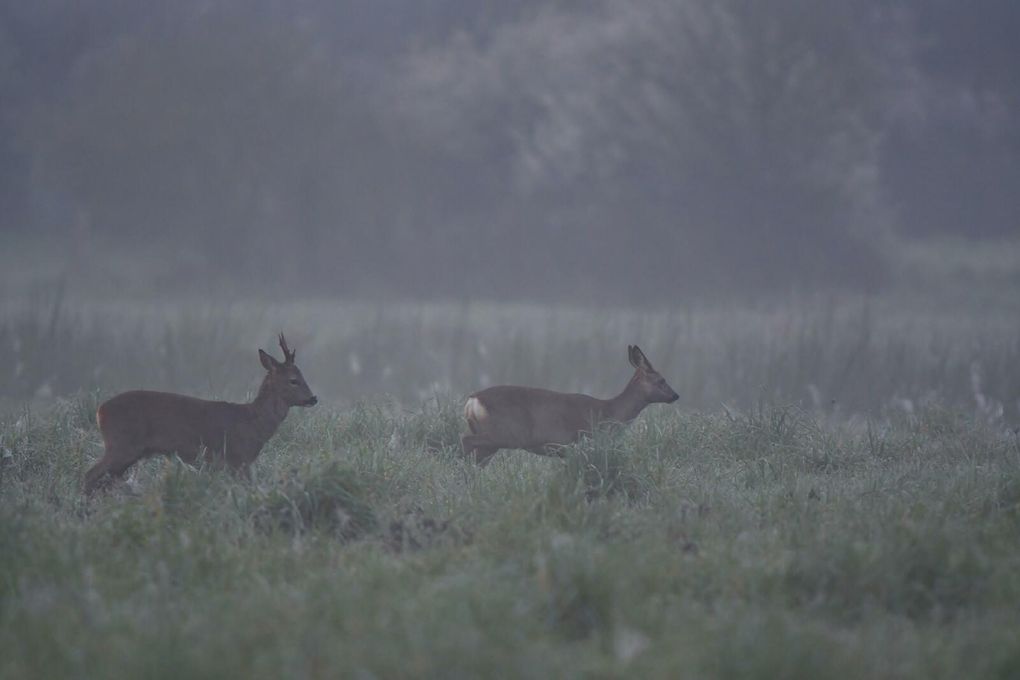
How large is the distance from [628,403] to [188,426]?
4.16 meters

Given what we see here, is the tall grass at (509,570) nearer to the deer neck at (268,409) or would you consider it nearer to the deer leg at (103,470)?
the deer leg at (103,470)

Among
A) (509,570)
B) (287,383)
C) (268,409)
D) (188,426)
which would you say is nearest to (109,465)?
(188,426)

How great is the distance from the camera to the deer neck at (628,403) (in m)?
10.7

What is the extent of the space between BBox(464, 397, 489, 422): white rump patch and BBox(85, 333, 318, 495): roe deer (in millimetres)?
1421

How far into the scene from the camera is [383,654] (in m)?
4.46

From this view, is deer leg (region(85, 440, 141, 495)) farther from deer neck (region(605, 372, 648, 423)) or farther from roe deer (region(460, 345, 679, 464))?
deer neck (region(605, 372, 648, 423))

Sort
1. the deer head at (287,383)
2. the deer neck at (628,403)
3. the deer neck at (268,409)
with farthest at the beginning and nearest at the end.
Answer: the deer neck at (628,403) → the deer head at (287,383) → the deer neck at (268,409)

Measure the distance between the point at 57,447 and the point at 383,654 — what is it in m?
5.89

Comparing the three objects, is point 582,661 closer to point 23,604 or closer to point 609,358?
point 23,604

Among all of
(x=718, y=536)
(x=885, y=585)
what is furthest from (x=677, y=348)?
(x=885, y=585)

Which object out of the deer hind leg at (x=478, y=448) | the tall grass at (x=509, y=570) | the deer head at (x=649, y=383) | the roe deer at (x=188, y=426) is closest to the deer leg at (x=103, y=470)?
the roe deer at (x=188, y=426)

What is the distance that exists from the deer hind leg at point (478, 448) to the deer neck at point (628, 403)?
124 cm

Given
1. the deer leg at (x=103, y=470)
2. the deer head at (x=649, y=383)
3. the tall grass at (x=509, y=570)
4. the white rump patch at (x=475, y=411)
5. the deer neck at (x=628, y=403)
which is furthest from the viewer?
the deer head at (x=649, y=383)

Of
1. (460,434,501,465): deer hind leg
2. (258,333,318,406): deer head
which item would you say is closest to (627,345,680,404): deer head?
(460,434,501,465): deer hind leg
